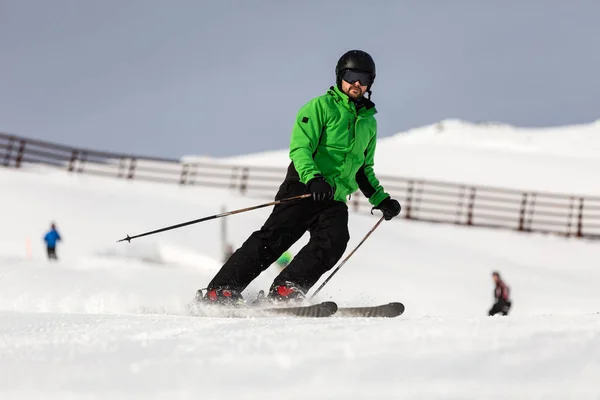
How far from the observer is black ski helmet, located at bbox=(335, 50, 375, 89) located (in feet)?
15.3

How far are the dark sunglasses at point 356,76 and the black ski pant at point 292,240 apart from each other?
2.27 ft

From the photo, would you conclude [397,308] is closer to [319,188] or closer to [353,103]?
[319,188]

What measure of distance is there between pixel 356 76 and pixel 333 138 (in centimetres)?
39

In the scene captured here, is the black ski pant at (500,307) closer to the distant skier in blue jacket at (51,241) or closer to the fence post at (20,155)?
the distant skier in blue jacket at (51,241)

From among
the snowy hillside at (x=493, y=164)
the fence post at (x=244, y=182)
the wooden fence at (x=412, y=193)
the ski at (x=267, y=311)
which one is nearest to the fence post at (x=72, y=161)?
the wooden fence at (x=412, y=193)

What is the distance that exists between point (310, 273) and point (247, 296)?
2.05ft

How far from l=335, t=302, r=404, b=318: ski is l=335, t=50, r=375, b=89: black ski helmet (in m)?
1.37

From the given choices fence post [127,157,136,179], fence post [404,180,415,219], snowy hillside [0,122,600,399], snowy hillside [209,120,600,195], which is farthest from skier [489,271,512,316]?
snowy hillside [209,120,600,195]

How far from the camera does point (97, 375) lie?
2.10m

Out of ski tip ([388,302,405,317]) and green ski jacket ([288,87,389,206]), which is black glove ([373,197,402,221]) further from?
ski tip ([388,302,405,317])

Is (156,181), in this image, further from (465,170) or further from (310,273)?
(310,273)

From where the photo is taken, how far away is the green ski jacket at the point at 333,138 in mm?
4590

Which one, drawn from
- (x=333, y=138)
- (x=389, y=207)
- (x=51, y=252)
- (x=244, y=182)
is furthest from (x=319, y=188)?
(x=244, y=182)

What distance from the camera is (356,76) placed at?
4.66 m
